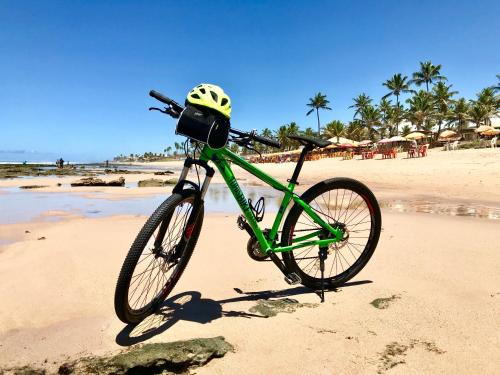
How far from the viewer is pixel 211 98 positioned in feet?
9.29

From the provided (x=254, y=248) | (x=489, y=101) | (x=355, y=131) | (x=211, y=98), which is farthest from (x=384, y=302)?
(x=355, y=131)

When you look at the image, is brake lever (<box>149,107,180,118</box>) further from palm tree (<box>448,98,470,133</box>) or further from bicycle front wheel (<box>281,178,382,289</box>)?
palm tree (<box>448,98,470,133</box>)

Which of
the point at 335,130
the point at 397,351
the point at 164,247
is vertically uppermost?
the point at 335,130

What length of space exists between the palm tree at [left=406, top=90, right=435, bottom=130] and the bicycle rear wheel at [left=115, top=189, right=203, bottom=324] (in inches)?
2789

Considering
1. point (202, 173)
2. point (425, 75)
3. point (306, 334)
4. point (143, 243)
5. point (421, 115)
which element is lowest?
point (306, 334)

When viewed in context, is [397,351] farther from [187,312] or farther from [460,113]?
[460,113]

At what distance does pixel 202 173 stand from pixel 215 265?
5.20 feet

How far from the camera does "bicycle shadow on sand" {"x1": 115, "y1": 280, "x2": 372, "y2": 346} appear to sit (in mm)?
2584

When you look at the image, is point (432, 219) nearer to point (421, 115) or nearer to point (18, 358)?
point (18, 358)

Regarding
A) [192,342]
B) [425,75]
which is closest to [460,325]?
[192,342]

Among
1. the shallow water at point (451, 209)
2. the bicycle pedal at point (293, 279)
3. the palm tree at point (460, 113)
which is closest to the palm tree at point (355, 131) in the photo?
the palm tree at point (460, 113)

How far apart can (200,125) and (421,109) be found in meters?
71.7

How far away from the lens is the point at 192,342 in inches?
93.4

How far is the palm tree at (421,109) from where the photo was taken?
6462 centimetres
